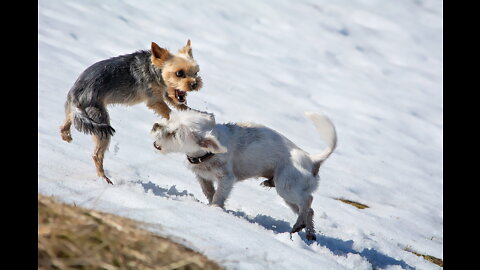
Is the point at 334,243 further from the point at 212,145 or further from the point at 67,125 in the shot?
the point at 67,125

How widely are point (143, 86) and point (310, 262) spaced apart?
3136 mm

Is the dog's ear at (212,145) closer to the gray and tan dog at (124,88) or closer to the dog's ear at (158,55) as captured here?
the gray and tan dog at (124,88)

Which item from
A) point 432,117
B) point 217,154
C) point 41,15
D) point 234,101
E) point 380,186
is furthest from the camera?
point 432,117

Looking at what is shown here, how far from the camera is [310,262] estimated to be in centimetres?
376

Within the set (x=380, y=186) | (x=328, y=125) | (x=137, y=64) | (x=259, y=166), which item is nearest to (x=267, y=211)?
(x=259, y=166)

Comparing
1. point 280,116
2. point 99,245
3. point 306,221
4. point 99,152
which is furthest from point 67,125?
point 280,116

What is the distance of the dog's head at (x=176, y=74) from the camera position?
6113 mm

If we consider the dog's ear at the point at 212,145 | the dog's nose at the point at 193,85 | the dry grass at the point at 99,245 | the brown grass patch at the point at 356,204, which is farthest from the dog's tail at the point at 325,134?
the dry grass at the point at 99,245

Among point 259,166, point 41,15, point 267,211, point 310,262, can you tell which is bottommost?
point 41,15

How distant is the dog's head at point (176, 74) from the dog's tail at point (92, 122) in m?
0.95

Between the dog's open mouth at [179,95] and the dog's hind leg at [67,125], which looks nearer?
the dog's hind leg at [67,125]

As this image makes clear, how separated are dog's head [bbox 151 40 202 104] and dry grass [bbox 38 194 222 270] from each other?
3245mm

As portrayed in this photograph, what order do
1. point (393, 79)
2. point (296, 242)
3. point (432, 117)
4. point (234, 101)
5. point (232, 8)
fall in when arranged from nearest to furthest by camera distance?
1. point (296, 242)
2. point (234, 101)
3. point (432, 117)
4. point (393, 79)
5. point (232, 8)

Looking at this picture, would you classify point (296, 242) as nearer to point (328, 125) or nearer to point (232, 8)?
point (328, 125)
